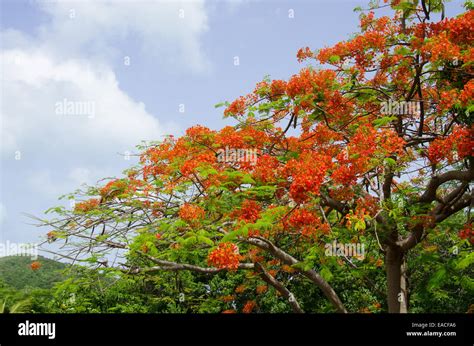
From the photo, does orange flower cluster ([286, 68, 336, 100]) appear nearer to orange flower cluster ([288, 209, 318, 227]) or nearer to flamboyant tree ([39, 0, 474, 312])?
flamboyant tree ([39, 0, 474, 312])

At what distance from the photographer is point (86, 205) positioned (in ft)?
30.1

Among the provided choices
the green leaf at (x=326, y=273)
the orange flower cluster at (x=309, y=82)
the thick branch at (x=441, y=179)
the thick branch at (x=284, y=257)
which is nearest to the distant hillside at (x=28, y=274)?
the thick branch at (x=284, y=257)

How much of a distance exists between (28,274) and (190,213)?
58.7 feet

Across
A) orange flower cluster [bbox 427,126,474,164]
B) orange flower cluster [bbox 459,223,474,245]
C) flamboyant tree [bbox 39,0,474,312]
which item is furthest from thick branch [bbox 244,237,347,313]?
orange flower cluster [bbox 427,126,474,164]

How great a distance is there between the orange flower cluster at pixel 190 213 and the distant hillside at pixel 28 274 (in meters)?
14.2

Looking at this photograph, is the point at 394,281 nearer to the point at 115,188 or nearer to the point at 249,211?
the point at 249,211

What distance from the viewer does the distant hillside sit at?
837 inches

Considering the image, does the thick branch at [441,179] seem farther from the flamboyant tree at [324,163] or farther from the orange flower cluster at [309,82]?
the orange flower cluster at [309,82]

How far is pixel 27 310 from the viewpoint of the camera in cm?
982

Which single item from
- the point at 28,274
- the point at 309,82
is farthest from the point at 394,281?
the point at 28,274

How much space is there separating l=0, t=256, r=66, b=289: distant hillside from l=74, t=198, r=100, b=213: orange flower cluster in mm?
11863
